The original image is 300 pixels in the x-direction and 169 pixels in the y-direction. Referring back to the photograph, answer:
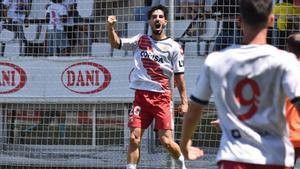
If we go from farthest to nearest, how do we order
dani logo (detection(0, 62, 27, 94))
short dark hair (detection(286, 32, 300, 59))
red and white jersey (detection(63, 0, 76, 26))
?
dani logo (detection(0, 62, 27, 94)) → red and white jersey (detection(63, 0, 76, 26)) → short dark hair (detection(286, 32, 300, 59))

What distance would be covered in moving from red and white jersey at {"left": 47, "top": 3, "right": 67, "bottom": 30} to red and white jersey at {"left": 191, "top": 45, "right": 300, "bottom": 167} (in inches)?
344

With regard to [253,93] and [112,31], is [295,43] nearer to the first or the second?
[253,93]

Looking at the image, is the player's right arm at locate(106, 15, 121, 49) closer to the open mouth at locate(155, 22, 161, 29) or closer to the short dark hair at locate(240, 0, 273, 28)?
the open mouth at locate(155, 22, 161, 29)

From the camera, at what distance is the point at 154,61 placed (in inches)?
308

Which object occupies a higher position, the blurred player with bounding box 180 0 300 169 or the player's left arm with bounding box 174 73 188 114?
the blurred player with bounding box 180 0 300 169

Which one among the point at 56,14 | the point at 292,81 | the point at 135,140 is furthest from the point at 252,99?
the point at 56,14

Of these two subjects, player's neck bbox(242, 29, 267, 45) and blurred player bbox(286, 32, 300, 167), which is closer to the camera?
player's neck bbox(242, 29, 267, 45)

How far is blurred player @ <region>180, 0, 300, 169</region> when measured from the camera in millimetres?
3324

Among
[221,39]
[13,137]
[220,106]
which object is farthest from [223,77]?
[13,137]

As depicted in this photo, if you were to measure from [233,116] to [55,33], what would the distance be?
29.7ft

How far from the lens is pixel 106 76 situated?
1251cm

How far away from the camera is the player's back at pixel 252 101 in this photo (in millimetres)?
3350

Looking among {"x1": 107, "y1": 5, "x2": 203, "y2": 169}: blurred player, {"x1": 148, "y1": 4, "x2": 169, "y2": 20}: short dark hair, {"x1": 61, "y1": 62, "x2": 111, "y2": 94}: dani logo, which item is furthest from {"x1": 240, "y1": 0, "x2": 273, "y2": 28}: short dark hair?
{"x1": 61, "y1": 62, "x2": 111, "y2": 94}: dani logo

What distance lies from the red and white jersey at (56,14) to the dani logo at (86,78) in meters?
0.84
